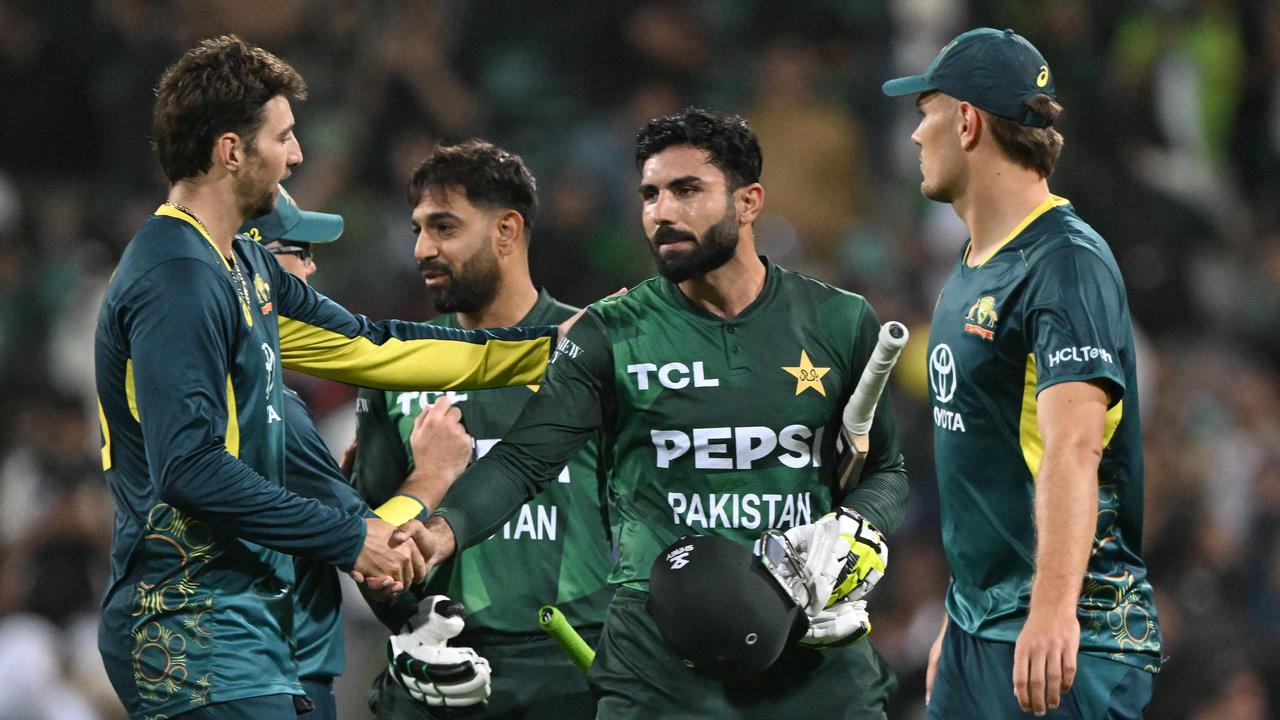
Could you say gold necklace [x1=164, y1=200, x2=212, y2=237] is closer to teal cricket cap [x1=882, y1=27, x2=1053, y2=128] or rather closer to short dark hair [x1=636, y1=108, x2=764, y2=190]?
short dark hair [x1=636, y1=108, x2=764, y2=190]

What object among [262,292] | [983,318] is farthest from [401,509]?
[983,318]

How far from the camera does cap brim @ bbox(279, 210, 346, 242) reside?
5.66 m

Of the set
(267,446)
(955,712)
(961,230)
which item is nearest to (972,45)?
(955,712)

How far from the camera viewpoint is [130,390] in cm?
427

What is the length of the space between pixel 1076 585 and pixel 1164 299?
7.41 m

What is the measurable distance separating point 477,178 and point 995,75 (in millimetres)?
2137

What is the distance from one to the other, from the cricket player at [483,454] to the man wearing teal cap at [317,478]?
0.11 m

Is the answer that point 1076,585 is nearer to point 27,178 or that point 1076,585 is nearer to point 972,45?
point 972,45

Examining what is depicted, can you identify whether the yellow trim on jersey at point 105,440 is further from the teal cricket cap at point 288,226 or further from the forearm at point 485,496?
the teal cricket cap at point 288,226

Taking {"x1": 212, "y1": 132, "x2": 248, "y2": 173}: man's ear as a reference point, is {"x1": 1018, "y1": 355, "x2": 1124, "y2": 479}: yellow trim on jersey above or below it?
below

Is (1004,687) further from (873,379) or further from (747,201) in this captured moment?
(747,201)

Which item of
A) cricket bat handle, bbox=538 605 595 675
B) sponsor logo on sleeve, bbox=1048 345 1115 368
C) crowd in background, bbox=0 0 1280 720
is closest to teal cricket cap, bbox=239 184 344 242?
cricket bat handle, bbox=538 605 595 675

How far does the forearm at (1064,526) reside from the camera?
3.96m

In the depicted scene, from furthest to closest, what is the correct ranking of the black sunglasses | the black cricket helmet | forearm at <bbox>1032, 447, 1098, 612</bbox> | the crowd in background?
1. the crowd in background
2. the black sunglasses
3. the black cricket helmet
4. forearm at <bbox>1032, 447, 1098, 612</bbox>
